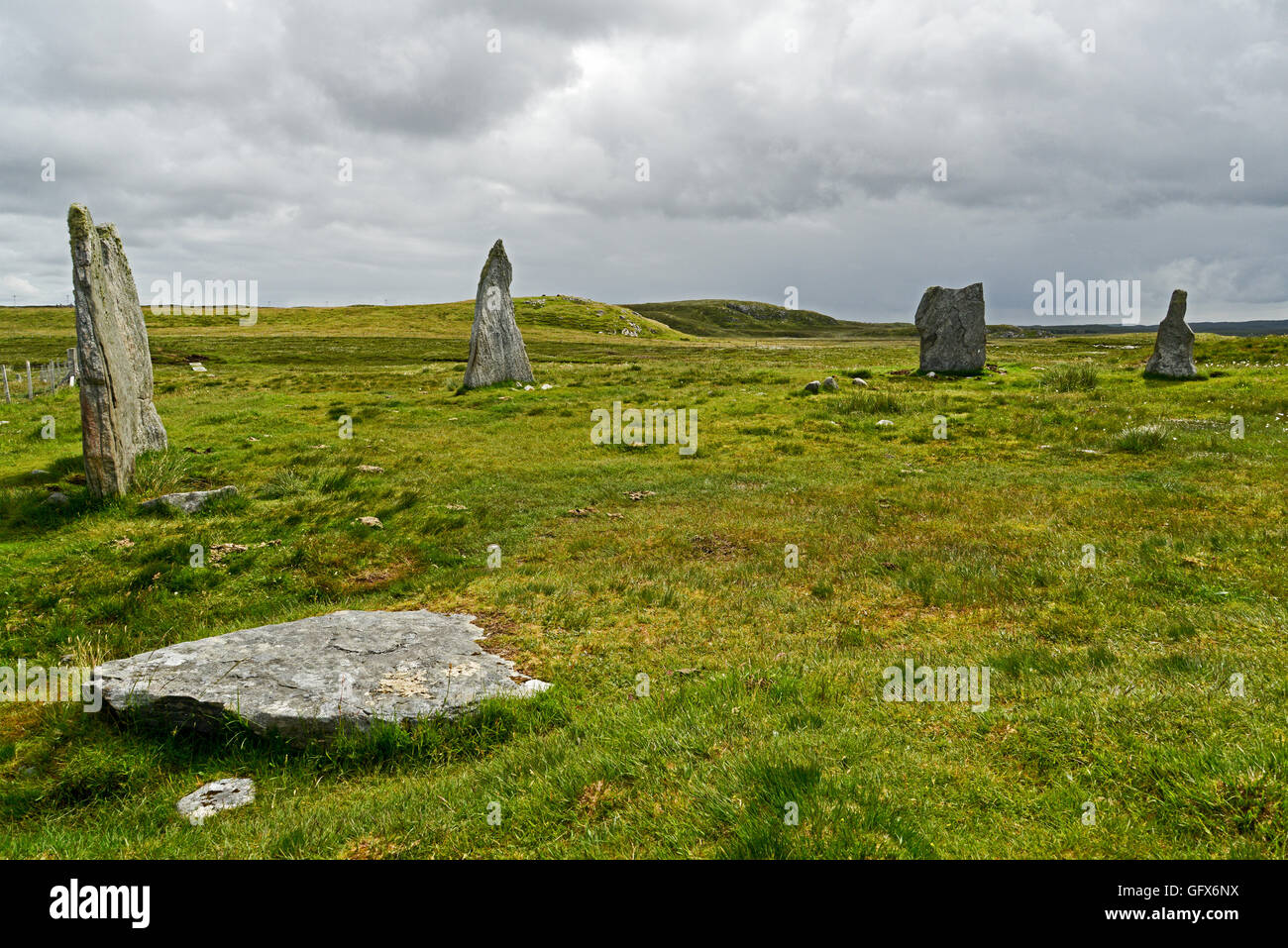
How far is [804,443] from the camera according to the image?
2109 cm

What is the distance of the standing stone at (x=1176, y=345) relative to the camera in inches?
1164

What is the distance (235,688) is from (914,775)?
20.1 feet

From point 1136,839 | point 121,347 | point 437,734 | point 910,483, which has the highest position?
point 121,347

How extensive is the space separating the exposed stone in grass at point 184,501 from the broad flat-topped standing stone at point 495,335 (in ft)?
63.3

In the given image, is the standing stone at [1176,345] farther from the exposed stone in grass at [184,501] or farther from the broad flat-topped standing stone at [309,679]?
the exposed stone in grass at [184,501]

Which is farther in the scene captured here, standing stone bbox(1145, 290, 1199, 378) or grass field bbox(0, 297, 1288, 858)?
standing stone bbox(1145, 290, 1199, 378)

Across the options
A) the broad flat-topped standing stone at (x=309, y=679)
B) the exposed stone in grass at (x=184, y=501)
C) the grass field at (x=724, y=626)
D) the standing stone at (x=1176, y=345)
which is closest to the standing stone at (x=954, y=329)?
the standing stone at (x=1176, y=345)

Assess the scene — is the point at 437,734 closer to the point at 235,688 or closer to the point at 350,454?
the point at 235,688

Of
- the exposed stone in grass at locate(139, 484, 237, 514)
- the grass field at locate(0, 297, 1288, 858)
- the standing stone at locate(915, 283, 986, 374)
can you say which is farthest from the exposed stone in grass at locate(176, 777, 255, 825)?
the standing stone at locate(915, 283, 986, 374)

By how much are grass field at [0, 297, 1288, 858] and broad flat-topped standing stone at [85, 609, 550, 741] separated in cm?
26

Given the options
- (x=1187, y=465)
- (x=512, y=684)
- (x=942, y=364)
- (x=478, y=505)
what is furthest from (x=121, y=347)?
(x=942, y=364)

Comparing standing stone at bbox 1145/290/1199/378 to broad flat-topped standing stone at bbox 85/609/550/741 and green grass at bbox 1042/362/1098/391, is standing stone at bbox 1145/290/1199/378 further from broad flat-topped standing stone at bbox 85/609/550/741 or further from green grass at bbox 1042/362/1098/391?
broad flat-topped standing stone at bbox 85/609/550/741

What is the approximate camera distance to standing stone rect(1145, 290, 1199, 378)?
97.0 ft

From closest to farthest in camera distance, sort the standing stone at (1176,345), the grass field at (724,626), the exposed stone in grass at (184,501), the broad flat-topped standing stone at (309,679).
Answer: the grass field at (724,626), the broad flat-topped standing stone at (309,679), the exposed stone in grass at (184,501), the standing stone at (1176,345)
